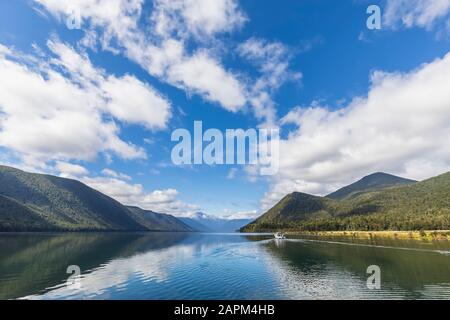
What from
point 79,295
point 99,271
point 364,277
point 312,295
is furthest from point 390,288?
point 99,271

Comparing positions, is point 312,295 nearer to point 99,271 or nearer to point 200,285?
point 200,285

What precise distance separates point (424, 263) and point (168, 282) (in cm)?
8039

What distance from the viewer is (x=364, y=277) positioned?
70.6m

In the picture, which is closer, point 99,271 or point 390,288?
point 390,288

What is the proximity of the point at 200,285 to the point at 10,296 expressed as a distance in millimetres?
35854
